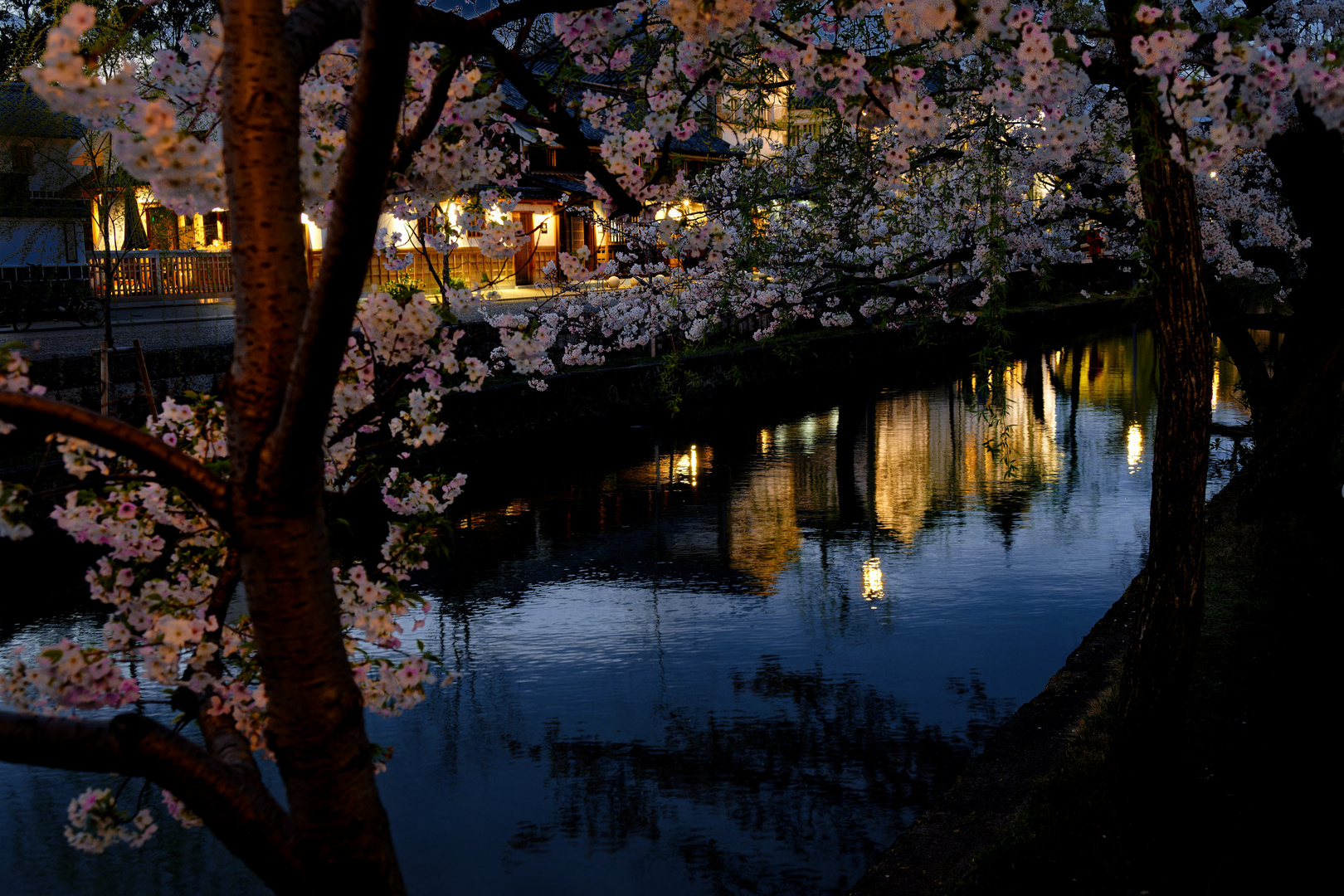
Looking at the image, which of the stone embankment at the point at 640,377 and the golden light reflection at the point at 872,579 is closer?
the golden light reflection at the point at 872,579

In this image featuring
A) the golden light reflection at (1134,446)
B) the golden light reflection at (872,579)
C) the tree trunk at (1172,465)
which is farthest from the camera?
the golden light reflection at (1134,446)

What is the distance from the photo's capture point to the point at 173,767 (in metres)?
2.67

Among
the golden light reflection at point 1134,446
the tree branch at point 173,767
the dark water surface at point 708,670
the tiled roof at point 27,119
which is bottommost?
the dark water surface at point 708,670

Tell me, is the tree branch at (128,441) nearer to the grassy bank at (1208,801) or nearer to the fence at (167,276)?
the grassy bank at (1208,801)

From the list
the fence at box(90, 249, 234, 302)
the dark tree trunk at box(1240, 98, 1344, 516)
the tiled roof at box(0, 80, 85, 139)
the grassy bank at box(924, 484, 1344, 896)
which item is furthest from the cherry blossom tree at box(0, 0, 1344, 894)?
the tiled roof at box(0, 80, 85, 139)

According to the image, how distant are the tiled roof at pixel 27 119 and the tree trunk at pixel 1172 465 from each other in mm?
24975

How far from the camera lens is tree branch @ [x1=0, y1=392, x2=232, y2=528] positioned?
8.36ft

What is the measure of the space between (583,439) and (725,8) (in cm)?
1792

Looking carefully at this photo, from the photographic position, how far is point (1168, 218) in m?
→ 5.76

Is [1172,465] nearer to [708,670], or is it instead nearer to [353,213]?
[708,670]

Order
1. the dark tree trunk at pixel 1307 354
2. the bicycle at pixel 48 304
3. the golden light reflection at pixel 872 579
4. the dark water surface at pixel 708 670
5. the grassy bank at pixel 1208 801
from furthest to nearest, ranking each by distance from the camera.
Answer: the bicycle at pixel 48 304 → the golden light reflection at pixel 872 579 → the dark tree trunk at pixel 1307 354 → the dark water surface at pixel 708 670 → the grassy bank at pixel 1208 801

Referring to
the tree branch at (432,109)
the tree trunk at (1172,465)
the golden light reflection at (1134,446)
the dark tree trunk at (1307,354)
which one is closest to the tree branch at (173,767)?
the tree branch at (432,109)

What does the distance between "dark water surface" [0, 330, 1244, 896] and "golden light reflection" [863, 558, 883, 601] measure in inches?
2.4

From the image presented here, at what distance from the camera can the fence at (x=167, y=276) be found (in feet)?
81.3
